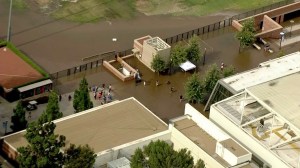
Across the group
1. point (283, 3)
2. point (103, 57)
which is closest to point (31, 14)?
point (103, 57)

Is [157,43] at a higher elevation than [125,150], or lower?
higher

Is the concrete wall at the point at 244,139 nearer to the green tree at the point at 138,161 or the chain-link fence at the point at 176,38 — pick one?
the green tree at the point at 138,161

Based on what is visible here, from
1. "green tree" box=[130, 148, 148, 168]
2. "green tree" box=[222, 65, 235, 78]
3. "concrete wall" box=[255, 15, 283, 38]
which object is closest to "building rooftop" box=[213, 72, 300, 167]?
"green tree" box=[222, 65, 235, 78]

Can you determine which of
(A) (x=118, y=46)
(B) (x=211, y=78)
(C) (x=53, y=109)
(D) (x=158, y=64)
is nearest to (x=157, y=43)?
(D) (x=158, y=64)

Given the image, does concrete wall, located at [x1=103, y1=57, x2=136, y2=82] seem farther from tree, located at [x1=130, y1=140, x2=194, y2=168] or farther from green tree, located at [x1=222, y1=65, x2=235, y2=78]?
tree, located at [x1=130, y1=140, x2=194, y2=168]

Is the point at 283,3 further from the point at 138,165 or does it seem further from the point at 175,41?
the point at 138,165

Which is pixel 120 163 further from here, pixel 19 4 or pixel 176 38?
pixel 19 4
